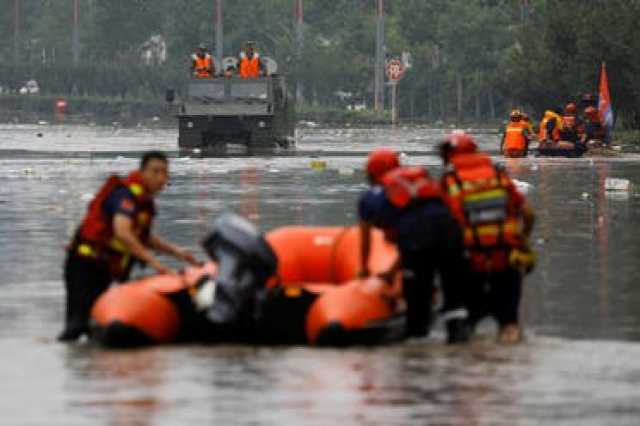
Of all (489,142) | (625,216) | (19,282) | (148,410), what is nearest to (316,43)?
(489,142)

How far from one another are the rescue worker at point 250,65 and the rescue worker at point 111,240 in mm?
40734

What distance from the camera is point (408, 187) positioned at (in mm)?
14414

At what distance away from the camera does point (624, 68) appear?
60625 mm

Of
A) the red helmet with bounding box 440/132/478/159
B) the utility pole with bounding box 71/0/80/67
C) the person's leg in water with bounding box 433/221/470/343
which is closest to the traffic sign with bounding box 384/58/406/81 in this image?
the utility pole with bounding box 71/0/80/67

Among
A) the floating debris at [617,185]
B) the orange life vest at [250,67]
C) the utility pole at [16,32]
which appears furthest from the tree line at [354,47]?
the floating debris at [617,185]

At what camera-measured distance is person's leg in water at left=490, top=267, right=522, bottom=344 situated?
47.5 ft

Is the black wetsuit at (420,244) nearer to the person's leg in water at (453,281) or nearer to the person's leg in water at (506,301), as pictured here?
the person's leg in water at (453,281)

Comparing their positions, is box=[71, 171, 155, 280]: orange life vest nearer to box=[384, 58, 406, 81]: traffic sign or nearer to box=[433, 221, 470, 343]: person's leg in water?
A: box=[433, 221, 470, 343]: person's leg in water

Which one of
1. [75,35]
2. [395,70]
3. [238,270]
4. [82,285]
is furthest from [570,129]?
[75,35]

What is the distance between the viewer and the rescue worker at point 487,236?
48.0 feet

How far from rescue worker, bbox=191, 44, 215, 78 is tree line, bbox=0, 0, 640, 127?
37.8ft

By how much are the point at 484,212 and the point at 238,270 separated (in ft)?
5.19

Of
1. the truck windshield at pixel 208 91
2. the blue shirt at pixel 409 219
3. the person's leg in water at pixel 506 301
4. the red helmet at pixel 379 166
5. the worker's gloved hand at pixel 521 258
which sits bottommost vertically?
the truck windshield at pixel 208 91

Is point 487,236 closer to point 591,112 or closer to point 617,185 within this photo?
point 617,185
